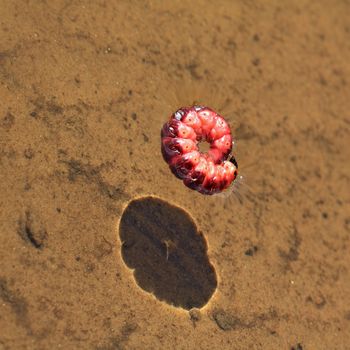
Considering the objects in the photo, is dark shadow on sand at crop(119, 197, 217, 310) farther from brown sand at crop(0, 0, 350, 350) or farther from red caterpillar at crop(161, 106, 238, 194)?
red caterpillar at crop(161, 106, 238, 194)

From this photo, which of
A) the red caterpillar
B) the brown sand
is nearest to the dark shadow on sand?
the brown sand

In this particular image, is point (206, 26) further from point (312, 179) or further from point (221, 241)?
point (221, 241)

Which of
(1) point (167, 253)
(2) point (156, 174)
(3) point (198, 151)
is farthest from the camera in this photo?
(2) point (156, 174)

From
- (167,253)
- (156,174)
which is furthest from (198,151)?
(167,253)

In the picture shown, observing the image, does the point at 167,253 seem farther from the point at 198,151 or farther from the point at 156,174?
the point at 198,151

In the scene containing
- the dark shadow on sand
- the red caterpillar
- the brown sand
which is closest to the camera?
the red caterpillar

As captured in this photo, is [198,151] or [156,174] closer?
[198,151]
